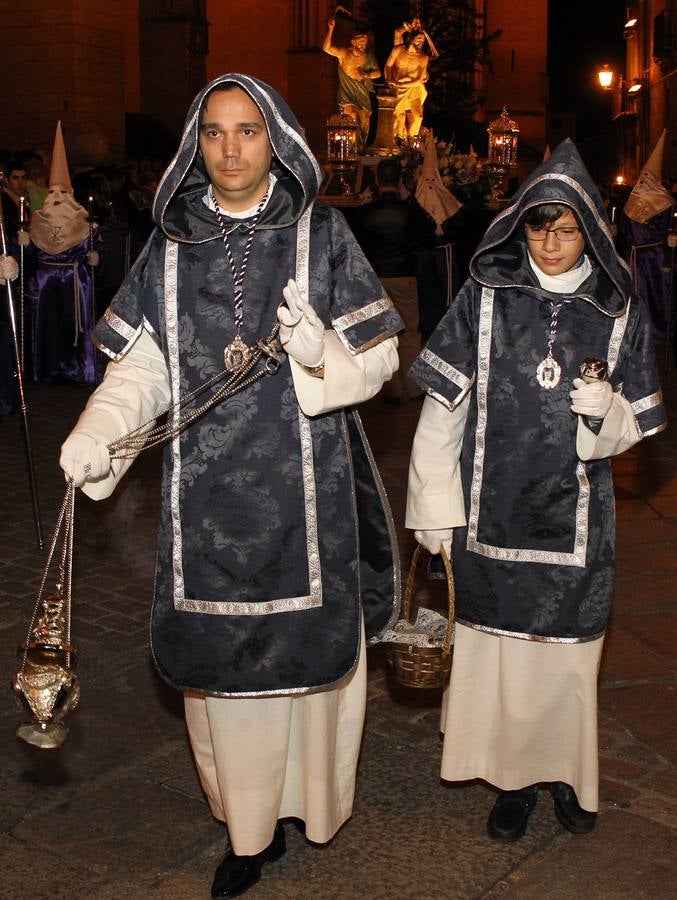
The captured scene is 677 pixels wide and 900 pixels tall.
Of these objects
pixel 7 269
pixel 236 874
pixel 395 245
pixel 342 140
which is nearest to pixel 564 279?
pixel 236 874

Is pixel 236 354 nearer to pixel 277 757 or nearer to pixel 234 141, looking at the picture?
pixel 234 141

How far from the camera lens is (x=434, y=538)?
3.53 meters

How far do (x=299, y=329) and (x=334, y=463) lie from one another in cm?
43

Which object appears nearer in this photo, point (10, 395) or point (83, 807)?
point (83, 807)

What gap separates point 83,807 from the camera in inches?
147

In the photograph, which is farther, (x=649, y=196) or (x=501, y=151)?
(x=501, y=151)

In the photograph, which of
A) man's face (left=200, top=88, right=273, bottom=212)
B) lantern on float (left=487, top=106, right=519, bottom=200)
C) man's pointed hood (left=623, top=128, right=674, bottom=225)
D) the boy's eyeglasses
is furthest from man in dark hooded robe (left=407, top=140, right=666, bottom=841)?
lantern on float (left=487, top=106, right=519, bottom=200)

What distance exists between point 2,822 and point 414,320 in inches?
322

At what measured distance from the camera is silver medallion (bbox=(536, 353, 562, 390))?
3377 millimetres

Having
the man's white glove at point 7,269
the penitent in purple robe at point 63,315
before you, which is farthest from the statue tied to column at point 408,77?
the man's white glove at point 7,269

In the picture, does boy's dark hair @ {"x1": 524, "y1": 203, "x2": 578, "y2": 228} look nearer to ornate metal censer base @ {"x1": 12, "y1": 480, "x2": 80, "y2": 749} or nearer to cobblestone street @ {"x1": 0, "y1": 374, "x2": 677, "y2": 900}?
ornate metal censer base @ {"x1": 12, "y1": 480, "x2": 80, "y2": 749}

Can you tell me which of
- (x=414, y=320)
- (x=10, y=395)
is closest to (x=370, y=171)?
(x=414, y=320)

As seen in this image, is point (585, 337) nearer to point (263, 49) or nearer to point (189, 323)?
point (189, 323)

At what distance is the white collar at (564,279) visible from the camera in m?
3.39
